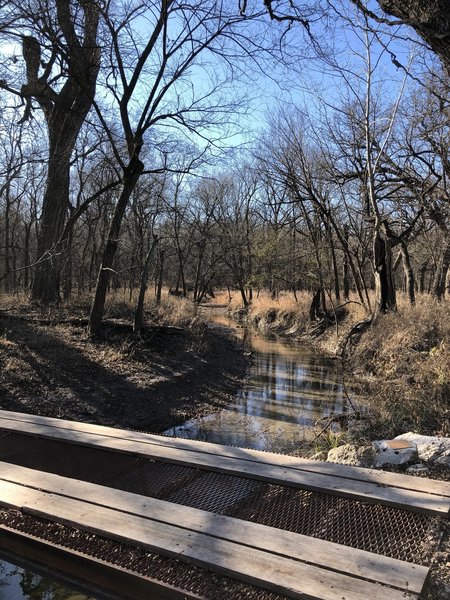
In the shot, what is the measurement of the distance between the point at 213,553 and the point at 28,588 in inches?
62.2

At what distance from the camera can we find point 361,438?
19.3ft

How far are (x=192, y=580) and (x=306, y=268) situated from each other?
26.8m

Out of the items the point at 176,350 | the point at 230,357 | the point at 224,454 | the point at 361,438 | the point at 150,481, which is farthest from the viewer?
the point at 230,357

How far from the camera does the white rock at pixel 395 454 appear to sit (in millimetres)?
4569

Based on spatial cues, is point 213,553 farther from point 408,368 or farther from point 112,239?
point 112,239

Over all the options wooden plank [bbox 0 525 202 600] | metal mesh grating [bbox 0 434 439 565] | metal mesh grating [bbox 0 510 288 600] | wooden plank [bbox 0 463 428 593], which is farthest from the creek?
metal mesh grating [bbox 0 434 439 565]

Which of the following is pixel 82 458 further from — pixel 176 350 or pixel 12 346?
pixel 176 350

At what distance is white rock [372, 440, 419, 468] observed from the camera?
457cm

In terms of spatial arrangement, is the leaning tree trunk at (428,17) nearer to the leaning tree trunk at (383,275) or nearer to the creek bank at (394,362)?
the creek bank at (394,362)

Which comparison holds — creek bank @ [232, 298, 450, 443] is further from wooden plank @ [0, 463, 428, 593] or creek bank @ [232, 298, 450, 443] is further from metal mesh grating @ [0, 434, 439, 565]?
wooden plank @ [0, 463, 428, 593]

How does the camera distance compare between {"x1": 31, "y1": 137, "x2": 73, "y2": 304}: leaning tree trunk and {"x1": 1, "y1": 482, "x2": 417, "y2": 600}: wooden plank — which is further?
{"x1": 31, "y1": 137, "x2": 73, "y2": 304}: leaning tree trunk

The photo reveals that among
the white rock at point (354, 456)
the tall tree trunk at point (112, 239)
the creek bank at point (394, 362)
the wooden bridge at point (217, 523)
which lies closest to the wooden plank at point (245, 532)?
the wooden bridge at point (217, 523)

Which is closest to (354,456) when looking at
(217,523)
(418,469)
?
(418,469)

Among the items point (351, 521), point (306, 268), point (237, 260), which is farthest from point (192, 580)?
point (237, 260)
